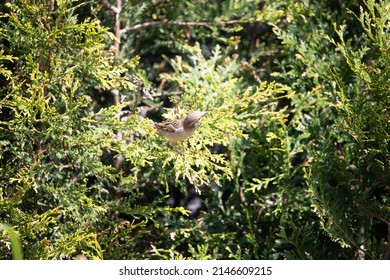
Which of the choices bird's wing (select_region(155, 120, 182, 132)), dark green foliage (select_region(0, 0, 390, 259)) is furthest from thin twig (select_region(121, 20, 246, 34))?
bird's wing (select_region(155, 120, 182, 132))

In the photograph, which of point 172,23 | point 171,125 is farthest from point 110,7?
A: point 171,125

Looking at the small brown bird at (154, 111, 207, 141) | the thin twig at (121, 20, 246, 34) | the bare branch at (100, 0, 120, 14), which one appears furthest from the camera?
the thin twig at (121, 20, 246, 34)

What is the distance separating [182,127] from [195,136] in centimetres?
22

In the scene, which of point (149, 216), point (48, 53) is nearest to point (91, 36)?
point (48, 53)

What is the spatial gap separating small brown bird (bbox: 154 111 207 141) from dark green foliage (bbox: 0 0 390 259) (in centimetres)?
13

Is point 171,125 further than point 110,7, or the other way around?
point 110,7

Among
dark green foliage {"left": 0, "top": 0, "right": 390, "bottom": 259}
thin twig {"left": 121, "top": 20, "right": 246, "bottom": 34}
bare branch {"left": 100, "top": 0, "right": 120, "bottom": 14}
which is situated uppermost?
bare branch {"left": 100, "top": 0, "right": 120, "bottom": 14}

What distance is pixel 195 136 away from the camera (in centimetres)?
379

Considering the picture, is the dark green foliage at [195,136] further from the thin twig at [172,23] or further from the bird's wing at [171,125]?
the bird's wing at [171,125]

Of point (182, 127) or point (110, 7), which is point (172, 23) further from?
point (182, 127)

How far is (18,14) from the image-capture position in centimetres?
371

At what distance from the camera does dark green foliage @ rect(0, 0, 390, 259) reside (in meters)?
3.66

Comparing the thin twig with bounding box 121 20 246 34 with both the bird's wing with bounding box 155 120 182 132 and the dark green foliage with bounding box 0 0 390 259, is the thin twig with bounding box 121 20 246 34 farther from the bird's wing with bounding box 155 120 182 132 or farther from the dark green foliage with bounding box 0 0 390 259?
the bird's wing with bounding box 155 120 182 132

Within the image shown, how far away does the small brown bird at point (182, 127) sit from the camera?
3572 mm
